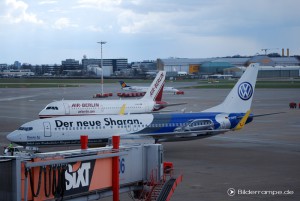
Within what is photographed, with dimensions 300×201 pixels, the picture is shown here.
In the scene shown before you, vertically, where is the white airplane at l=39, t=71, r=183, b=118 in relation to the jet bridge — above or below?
below

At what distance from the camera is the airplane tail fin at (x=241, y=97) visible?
41.4 m

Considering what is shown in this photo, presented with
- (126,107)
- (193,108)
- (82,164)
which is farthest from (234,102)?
(193,108)

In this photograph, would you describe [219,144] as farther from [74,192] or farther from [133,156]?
[74,192]

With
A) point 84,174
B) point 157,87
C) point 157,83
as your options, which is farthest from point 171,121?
point 157,87

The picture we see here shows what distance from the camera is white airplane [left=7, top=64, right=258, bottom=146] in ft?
117

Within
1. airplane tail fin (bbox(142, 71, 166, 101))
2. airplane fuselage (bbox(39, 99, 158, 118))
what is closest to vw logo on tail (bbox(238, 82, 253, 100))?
airplane fuselage (bbox(39, 99, 158, 118))

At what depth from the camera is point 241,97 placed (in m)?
41.8

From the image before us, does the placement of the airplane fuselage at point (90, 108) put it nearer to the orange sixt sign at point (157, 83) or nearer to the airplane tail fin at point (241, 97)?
the orange sixt sign at point (157, 83)

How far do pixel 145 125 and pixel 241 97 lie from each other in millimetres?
8331

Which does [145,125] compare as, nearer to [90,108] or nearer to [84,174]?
[84,174]

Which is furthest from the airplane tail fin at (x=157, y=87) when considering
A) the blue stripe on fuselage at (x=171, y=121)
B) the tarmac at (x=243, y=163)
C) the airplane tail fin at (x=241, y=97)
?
the blue stripe on fuselage at (x=171, y=121)

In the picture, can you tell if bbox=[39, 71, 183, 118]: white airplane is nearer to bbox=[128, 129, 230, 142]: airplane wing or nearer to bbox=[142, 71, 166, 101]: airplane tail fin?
bbox=[142, 71, 166, 101]: airplane tail fin

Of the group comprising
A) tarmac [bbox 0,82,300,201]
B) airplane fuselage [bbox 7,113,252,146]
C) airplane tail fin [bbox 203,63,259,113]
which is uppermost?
airplane tail fin [bbox 203,63,259,113]

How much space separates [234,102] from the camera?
136ft
